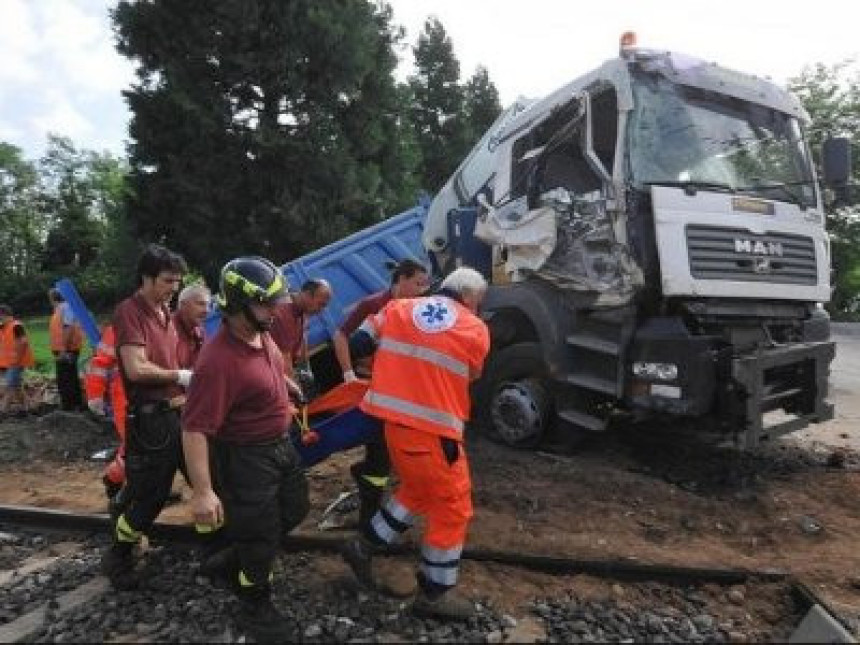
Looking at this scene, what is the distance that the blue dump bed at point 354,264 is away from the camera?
7.50 meters

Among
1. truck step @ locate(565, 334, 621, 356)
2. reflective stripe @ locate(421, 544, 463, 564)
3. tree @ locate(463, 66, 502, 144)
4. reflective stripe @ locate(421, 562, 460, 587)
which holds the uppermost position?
tree @ locate(463, 66, 502, 144)

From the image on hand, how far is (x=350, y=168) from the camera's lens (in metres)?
16.3

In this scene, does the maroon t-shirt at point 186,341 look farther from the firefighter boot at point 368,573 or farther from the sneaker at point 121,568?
the firefighter boot at point 368,573

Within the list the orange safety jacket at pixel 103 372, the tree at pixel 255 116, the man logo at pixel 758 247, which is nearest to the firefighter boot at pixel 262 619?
the orange safety jacket at pixel 103 372

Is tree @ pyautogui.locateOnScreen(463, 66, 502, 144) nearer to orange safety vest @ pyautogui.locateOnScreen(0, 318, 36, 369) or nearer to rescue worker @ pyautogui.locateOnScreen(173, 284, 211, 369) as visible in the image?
orange safety vest @ pyautogui.locateOnScreen(0, 318, 36, 369)

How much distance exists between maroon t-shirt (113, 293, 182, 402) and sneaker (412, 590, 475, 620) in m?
1.65

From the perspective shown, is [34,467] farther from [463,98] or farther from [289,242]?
[463,98]

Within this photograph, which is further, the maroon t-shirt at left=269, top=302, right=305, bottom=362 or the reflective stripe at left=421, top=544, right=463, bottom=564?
the maroon t-shirt at left=269, top=302, right=305, bottom=362

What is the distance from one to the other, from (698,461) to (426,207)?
4078mm

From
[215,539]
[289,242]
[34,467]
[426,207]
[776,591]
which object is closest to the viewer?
[776,591]

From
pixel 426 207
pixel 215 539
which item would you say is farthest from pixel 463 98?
pixel 215 539

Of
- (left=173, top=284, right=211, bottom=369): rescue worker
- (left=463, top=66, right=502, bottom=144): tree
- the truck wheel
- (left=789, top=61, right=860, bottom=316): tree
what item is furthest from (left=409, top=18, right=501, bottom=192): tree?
(left=173, top=284, right=211, bottom=369): rescue worker

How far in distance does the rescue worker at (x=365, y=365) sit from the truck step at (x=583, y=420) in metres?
1.42

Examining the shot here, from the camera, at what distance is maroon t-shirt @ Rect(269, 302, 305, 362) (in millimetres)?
5262
